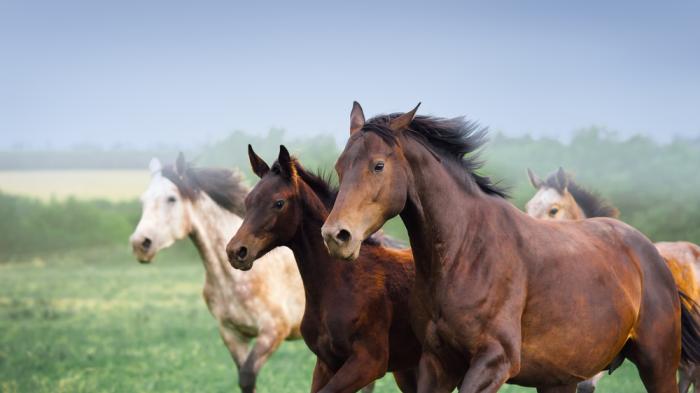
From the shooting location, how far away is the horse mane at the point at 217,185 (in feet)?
31.7

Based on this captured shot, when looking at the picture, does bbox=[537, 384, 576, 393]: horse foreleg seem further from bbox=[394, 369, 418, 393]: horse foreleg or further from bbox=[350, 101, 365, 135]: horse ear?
bbox=[350, 101, 365, 135]: horse ear

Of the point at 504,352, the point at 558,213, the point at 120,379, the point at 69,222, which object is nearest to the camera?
the point at 504,352

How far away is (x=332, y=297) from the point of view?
622 centimetres

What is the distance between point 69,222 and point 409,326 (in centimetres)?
2439

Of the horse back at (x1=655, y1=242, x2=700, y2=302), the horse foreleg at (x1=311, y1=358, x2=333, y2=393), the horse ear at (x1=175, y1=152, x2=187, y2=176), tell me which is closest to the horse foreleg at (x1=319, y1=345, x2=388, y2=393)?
the horse foreleg at (x1=311, y1=358, x2=333, y2=393)

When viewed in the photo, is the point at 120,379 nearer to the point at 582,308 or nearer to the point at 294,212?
the point at 294,212

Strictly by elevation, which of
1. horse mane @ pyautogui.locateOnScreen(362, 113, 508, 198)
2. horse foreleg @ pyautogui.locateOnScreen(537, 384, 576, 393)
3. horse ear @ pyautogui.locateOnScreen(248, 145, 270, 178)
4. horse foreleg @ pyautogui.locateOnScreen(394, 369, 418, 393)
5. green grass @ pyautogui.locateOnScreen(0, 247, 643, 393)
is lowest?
green grass @ pyautogui.locateOnScreen(0, 247, 643, 393)

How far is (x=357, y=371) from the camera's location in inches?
234

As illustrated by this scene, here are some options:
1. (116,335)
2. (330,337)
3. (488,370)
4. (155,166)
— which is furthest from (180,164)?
(116,335)

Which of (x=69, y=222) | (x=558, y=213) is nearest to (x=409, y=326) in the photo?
(x=558, y=213)

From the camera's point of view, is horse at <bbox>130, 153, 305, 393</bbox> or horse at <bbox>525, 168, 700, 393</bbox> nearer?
horse at <bbox>130, 153, 305, 393</bbox>

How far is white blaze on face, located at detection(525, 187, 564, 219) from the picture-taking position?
9.60 metres

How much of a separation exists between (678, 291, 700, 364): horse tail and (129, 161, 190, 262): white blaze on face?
4921 millimetres

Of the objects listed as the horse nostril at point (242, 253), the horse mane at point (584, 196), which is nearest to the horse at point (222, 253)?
the horse mane at point (584, 196)
